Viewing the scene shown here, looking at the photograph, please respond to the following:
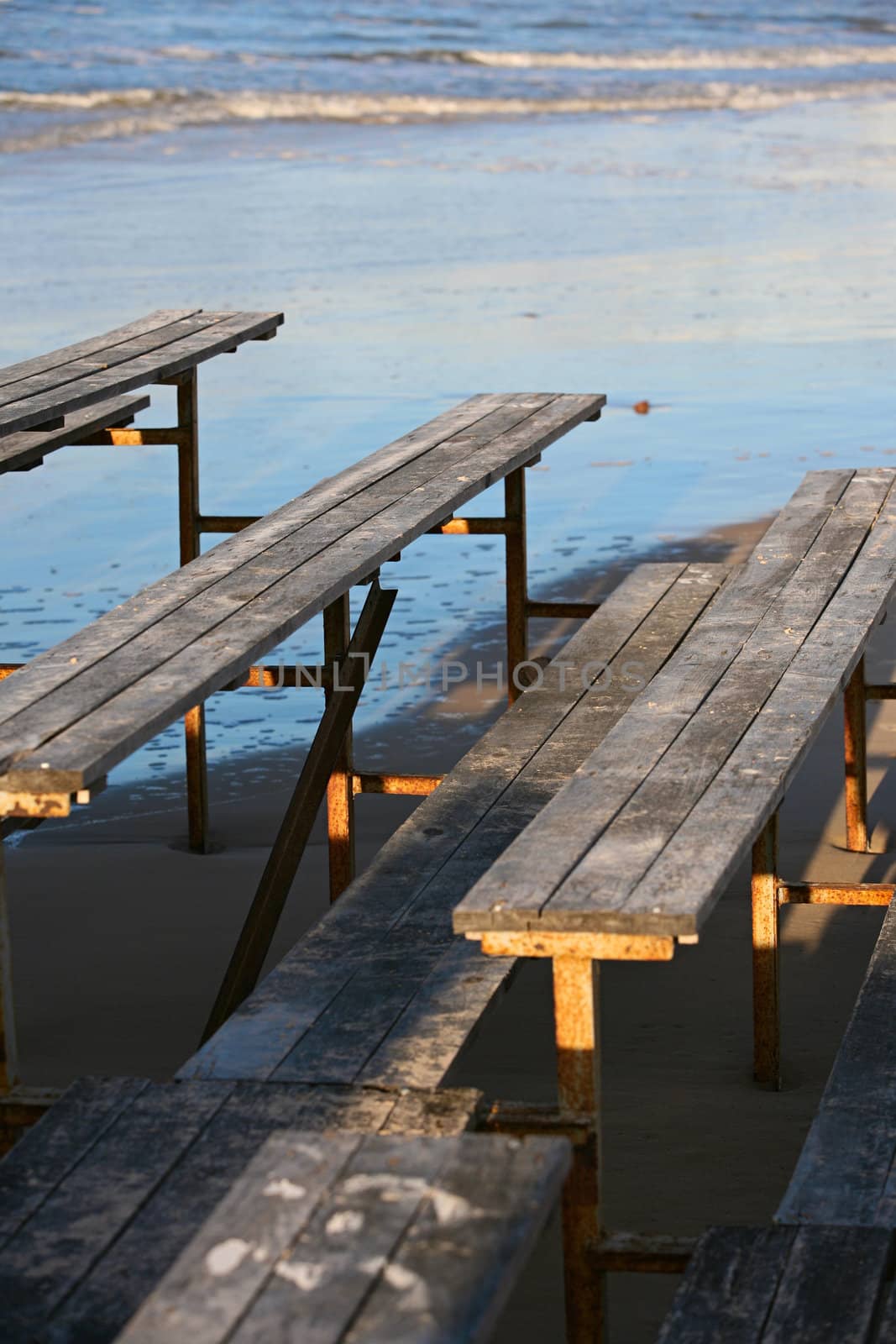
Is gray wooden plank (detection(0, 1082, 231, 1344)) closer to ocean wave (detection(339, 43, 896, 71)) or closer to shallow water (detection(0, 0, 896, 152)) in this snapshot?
shallow water (detection(0, 0, 896, 152))

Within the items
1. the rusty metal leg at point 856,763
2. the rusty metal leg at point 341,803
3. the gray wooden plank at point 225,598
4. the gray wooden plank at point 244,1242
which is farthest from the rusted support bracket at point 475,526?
the gray wooden plank at point 244,1242

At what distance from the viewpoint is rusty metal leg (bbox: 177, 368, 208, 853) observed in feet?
18.7

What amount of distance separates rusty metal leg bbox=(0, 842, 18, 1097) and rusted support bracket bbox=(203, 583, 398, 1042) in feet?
2.93

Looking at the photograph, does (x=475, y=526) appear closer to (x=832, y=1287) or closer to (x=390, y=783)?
(x=390, y=783)

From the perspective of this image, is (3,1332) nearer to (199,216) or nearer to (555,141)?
(199,216)

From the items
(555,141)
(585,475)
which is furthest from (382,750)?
(555,141)

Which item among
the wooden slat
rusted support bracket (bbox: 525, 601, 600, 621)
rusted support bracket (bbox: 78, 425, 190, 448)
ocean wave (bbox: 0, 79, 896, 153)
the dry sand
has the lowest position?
the dry sand

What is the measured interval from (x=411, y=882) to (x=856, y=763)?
1976 millimetres

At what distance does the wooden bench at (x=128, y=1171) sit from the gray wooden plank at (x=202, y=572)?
68cm

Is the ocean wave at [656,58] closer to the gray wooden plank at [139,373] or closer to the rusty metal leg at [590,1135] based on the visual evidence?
the gray wooden plank at [139,373]

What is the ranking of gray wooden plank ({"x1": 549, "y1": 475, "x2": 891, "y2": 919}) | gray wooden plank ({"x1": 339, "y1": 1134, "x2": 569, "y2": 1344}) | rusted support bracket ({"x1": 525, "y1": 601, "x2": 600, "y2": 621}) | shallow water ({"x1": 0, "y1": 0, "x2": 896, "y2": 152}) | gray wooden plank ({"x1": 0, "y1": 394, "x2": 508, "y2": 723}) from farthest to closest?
1. shallow water ({"x1": 0, "y1": 0, "x2": 896, "y2": 152})
2. rusted support bracket ({"x1": 525, "y1": 601, "x2": 600, "y2": 621})
3. gray wooden plank ({"x1": 0, "y1": 394, "x2": 508, "y2": 723})
4. gray wooden plank ({"x1": 549, "y1": 475, "x2": 891, "y2": 919})
5. gray wooden plank ({"x1": 339, "y1": 1134, "x2": 569, "y2": 1344})

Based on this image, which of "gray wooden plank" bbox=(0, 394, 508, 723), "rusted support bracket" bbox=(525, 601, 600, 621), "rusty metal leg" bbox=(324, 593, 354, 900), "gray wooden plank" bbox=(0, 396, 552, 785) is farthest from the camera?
"rusted support bracket" bbox=(525, 601, 600, 621)

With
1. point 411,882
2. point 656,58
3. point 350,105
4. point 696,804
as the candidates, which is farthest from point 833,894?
point 656,58

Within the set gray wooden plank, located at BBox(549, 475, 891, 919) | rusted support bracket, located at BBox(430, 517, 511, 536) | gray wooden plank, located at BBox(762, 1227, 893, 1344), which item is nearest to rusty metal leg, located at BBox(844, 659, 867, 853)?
gray wooden plank, located at BBox(549, 475, 891, 919)
